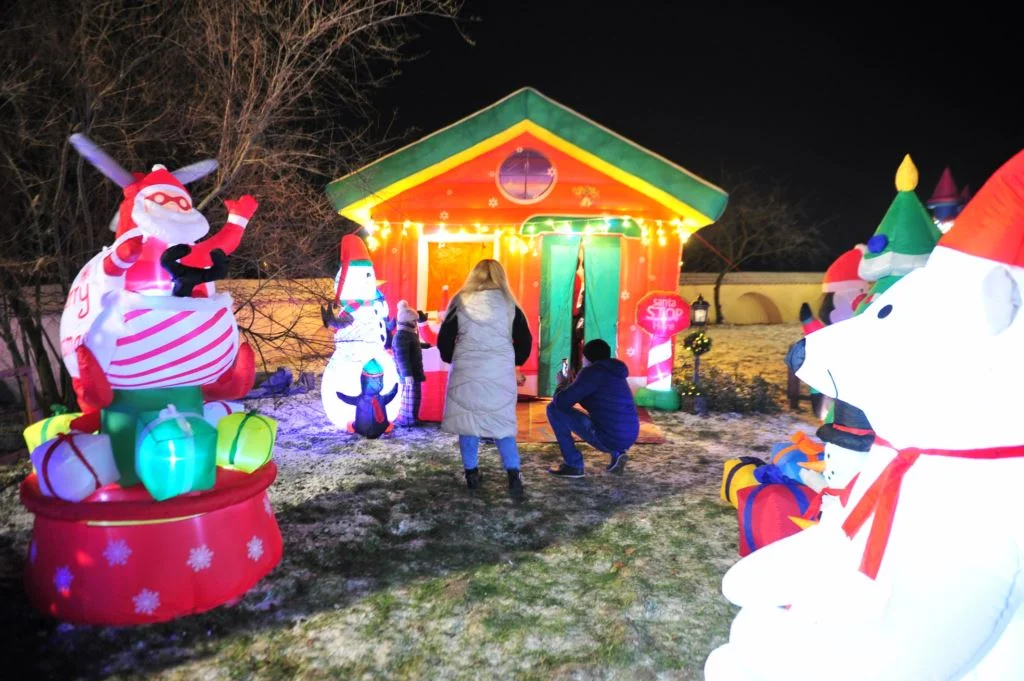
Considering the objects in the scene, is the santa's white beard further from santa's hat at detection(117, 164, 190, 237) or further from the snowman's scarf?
the snowman's scarf

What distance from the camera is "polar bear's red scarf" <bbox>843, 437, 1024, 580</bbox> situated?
171 cm

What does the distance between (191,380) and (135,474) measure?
0.51 m

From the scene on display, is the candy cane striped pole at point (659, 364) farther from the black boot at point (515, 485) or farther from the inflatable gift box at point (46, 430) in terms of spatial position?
the inflatable gift box at point (46, 430)

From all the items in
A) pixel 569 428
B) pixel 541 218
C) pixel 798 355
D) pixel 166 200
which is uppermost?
pixel 541 218

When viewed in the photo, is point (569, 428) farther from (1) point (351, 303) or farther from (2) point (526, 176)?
(2) point (526, 176)

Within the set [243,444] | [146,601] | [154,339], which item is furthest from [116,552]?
[154,339]

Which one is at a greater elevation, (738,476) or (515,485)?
(738,476)

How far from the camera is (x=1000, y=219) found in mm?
1690

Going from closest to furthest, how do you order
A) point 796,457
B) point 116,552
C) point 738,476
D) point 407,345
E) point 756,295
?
point 116,552
point 796,457
point 738,476
point 407,345
point 756,295

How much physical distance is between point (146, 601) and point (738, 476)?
3453 millimetres

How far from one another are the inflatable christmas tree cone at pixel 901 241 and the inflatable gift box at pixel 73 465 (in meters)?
3.81

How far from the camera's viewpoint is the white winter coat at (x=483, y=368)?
4.89 meters

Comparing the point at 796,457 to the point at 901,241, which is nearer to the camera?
the point at 901,241

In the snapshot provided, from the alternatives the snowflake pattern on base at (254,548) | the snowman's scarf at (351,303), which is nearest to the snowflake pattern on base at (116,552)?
the snowflake pattern on base at (254,548)
